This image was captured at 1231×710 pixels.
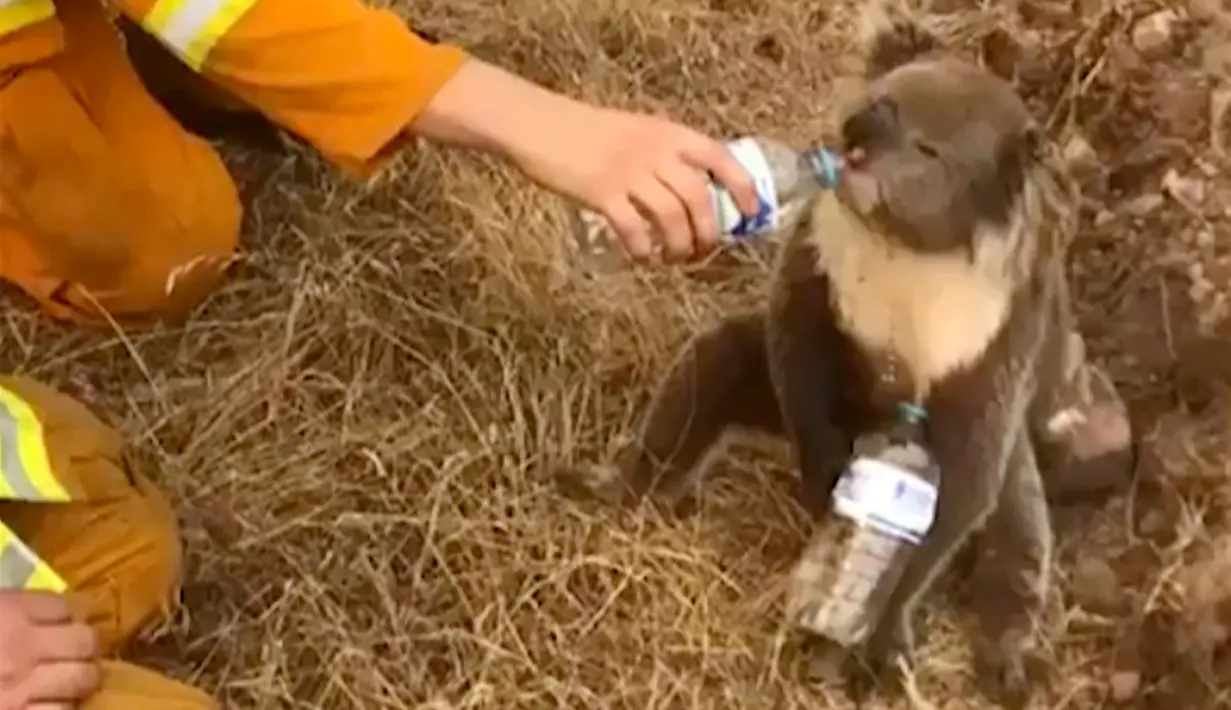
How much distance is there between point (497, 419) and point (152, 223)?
34 centimetres

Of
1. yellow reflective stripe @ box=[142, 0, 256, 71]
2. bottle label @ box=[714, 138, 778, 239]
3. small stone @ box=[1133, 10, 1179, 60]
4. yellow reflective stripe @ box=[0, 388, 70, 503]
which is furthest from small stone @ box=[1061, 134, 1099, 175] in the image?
yellow reflective stripe @ box=[0, 388, 70, 503]

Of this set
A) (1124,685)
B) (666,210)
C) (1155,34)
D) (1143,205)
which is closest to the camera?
(666,210)

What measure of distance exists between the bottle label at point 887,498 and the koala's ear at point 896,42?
0.63m

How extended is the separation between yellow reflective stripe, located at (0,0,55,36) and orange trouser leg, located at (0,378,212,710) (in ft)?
0.90

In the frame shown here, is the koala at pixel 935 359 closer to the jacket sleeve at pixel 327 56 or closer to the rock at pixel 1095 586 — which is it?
the rock at pixel 1095 586

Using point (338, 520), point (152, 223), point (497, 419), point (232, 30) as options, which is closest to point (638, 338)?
point (497, 419)

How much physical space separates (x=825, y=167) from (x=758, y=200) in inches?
6.0

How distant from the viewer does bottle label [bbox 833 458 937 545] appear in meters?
1.49

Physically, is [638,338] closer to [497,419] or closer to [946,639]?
[497,419]

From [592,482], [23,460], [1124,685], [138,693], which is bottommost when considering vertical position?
[1124,685]

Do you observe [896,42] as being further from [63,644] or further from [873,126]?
[63,644]

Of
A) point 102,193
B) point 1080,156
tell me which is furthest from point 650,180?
point 1080,156

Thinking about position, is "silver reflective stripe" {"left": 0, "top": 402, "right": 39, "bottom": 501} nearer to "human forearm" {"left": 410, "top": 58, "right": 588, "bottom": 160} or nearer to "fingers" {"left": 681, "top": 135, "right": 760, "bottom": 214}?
"human forearm" {"left": 410, "top": 58, "right": 588, "bottom": 160}

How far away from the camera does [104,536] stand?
1500 mm
